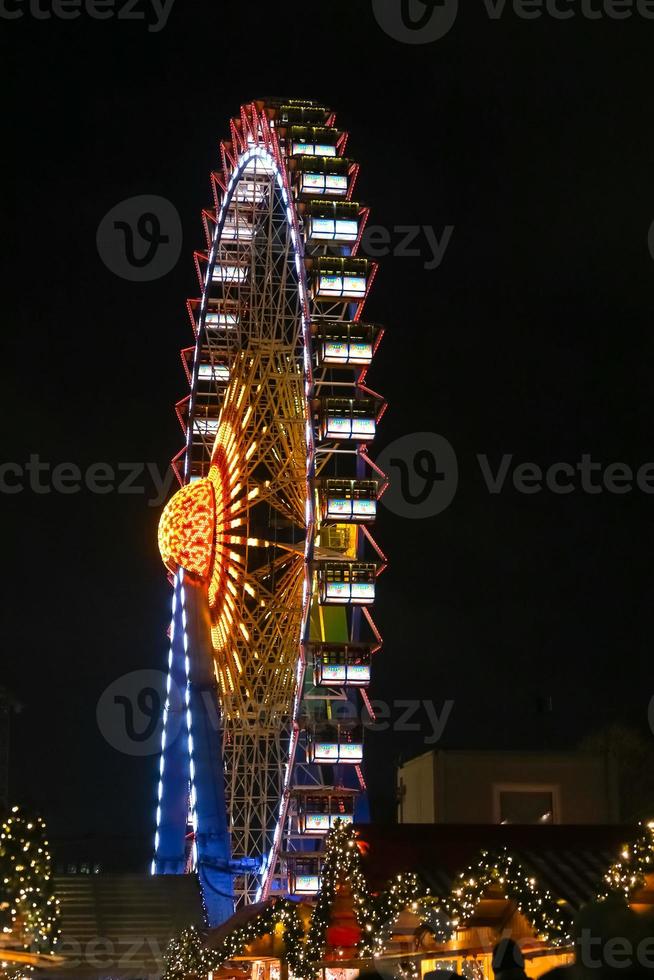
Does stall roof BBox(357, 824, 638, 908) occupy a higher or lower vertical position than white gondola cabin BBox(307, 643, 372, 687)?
lower

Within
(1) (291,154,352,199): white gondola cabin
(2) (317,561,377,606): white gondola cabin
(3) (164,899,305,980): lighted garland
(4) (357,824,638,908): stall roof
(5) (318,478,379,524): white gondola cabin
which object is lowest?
(3) (164,899,305,980): lighted garland

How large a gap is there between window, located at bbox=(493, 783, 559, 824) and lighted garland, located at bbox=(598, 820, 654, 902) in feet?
122

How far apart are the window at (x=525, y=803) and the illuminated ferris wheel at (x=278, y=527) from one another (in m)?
4.81

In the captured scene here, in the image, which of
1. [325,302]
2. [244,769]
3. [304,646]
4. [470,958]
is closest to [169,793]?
[244,769]

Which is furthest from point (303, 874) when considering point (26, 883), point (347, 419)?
point (26, 883)

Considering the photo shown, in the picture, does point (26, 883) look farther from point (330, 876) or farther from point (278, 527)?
point (278, 527)

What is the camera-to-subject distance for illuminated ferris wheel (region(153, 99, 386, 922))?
44.4 m

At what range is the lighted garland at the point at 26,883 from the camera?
18.7 metres

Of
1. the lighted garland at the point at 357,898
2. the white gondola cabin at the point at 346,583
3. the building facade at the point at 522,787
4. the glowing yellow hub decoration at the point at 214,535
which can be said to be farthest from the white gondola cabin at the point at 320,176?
the lighted garland at the point at 357,898

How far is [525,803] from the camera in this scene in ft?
→ 168

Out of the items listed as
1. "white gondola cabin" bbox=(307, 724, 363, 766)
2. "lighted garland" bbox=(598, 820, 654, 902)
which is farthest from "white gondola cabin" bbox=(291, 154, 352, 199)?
"lighted garland" bbox=(598, 820, 654, 902)

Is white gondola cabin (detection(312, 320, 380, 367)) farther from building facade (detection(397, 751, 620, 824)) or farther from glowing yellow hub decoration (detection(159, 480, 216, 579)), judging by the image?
building facade (detection(397, 751, 620, 824))

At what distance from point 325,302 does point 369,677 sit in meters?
10.9

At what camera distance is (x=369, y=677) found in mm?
45094
